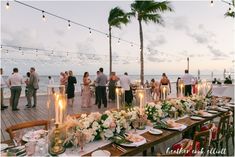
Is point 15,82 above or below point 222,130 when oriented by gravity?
above

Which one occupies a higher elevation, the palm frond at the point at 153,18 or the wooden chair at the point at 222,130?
the palm frond at the point at 153,18

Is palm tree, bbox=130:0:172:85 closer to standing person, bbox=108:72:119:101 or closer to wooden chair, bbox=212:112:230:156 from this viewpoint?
standing person, bbox=108:72:119:101

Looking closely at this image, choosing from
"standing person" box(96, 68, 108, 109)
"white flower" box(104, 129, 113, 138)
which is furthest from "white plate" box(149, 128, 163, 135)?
"standing person" box(96, 68, 108, 109)

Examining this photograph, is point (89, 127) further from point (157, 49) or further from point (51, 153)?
point (157, 49)

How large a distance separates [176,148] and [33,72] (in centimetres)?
647

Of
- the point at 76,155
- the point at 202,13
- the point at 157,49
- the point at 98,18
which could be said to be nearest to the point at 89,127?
the point at 76,155

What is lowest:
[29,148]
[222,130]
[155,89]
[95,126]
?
[222,130]

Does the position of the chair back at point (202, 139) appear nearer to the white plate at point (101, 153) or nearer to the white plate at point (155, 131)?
the white plate at point (155, 131)

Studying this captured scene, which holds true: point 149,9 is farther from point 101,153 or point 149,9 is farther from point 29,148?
point 29,148

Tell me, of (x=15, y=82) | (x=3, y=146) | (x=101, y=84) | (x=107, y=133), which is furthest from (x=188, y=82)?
(x=3, y=146)

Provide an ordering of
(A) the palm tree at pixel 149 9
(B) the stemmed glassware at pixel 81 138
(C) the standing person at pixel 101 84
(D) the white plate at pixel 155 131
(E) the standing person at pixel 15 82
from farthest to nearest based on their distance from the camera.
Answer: (A) the palm tree at pixel 149 9, (C) the standing person at pixel 101 84, (E) the standing person at pixel 15 82, (D) the white plate at pixel 155 131, (B) the stemmed glassware at pixel 81 138

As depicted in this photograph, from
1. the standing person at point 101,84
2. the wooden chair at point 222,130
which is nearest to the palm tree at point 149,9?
the standing person at point 101,84

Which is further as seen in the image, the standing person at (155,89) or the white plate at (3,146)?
the standing person at (155,89)

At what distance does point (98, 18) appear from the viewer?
44.5ft
